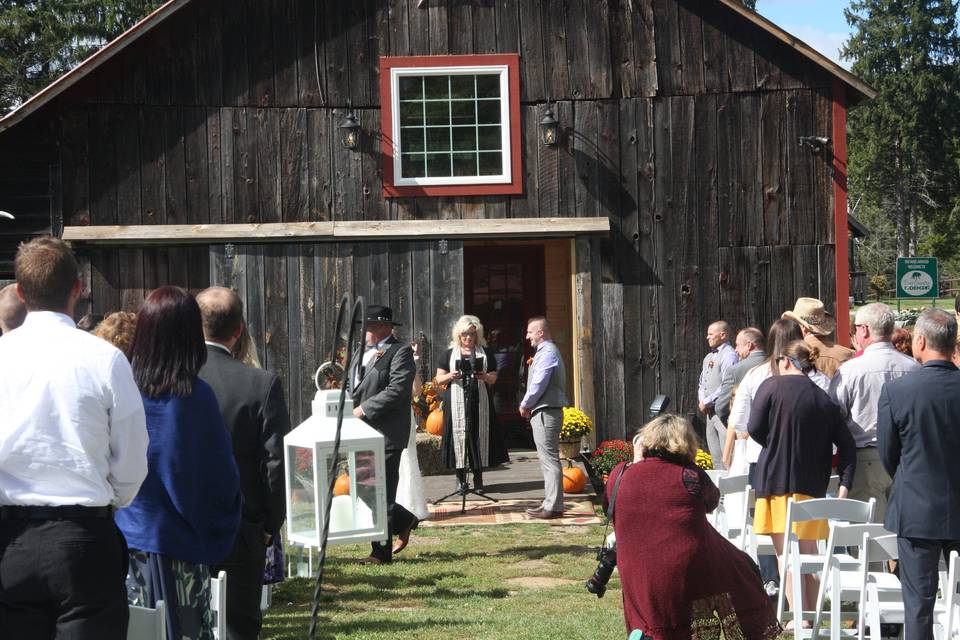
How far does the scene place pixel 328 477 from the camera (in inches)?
168

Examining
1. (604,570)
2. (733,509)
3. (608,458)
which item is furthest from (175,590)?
(608,458)

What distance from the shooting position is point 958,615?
15.9ft

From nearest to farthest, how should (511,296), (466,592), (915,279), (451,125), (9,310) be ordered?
(9,310), (466,592), (451,125), (511,296), (915,279)

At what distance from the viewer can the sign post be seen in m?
22.4

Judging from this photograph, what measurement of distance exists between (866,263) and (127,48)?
5769cm

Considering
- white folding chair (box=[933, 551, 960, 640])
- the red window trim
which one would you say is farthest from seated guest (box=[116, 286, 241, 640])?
the red window trim

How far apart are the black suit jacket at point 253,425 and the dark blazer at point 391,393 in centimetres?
359

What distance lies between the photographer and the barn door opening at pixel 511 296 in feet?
49.8

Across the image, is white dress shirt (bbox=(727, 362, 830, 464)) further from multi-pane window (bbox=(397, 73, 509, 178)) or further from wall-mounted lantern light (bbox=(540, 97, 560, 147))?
multi-pane window (bbox=(397, 73, 509, 178))

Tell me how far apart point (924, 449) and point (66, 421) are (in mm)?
3807

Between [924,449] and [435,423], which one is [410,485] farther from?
[924,449]

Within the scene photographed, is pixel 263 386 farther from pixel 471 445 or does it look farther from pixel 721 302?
pixel 721 302

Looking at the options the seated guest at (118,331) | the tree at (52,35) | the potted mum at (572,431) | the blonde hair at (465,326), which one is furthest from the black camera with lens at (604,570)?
the tree at (52,35)

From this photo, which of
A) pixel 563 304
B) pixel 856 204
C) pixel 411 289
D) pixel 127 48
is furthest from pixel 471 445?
pixel 856 204
